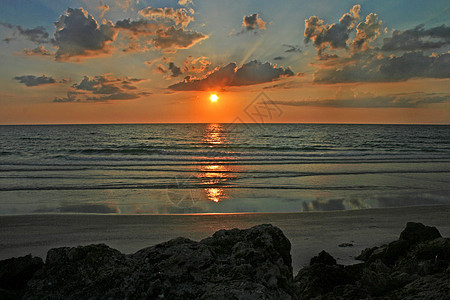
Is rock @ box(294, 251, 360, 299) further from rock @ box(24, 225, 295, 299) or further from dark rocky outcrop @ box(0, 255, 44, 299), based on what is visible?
dark rocky outcrop @ box(0, 255, 44, 299)

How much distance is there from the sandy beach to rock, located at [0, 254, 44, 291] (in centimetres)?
282

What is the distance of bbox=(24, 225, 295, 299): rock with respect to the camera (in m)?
2.55

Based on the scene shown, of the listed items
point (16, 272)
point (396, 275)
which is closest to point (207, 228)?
point (396, 275)

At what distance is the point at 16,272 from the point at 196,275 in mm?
2000

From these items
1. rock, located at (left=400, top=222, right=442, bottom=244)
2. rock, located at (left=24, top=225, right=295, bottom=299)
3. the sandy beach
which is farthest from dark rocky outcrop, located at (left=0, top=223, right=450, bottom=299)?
the sandy beach

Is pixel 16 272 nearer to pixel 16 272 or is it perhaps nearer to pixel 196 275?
pixel 16 272

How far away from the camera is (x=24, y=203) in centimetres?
1038

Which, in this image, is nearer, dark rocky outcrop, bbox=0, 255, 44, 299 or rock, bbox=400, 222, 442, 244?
dark rocky outcrop, bbox=0, 255, 44, 299

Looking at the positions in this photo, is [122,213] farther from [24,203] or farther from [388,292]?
[388,292]

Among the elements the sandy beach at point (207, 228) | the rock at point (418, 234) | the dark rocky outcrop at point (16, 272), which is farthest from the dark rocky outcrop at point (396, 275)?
the dark rocky outcrop at point (16, 272)

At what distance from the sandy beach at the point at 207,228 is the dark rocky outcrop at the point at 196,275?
202 cm

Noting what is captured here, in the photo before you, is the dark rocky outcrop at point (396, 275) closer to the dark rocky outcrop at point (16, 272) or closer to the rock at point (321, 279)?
the rock at point (321, 279)

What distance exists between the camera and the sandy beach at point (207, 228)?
6.36 m

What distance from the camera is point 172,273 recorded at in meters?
2.70
